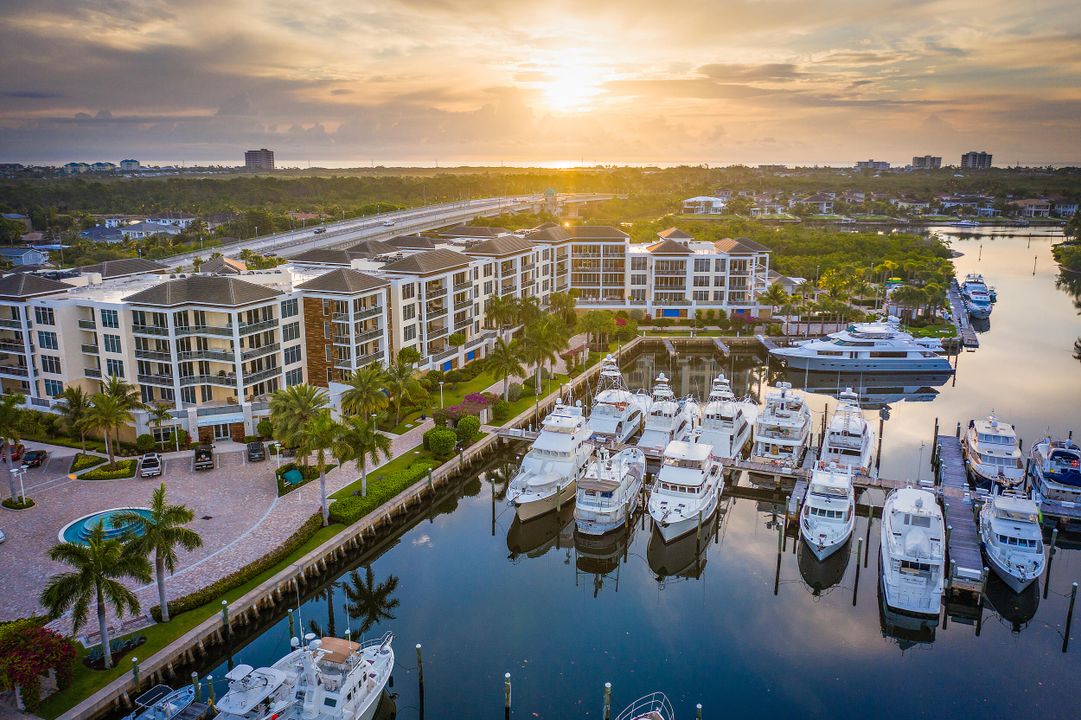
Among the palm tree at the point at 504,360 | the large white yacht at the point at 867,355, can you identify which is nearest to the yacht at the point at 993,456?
the large white yacht at the point at 867,355

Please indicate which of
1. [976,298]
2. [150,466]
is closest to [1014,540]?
[150,466]

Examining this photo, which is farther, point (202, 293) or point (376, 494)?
point (202, 293)

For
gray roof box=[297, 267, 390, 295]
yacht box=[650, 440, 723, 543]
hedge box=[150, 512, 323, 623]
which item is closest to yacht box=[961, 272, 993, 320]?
yacht box=[650, 440, 723, 543]

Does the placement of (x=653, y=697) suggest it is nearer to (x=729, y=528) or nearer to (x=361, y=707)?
(x=361, y=707)

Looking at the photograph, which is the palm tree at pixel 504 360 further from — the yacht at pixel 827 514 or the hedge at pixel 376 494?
the yacht at pixel 827 514

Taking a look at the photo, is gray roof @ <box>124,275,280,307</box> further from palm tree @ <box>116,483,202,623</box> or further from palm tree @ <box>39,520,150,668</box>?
palm tree @ <box>39,520,150,668</box>

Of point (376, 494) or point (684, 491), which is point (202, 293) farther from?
point (684, 491)

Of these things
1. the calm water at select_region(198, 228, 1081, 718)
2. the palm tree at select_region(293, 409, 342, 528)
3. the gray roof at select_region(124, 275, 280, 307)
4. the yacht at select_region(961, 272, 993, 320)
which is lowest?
the calm water at select_region(198, 228, 1081, 718)
